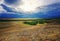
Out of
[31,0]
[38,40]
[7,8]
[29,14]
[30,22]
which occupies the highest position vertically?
[31,0]

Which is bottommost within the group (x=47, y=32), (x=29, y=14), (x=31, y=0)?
(x=47, y=32)

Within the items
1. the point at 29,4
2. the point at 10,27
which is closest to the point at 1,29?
the point at 10,27

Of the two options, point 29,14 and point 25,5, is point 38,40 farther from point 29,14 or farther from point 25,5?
point 25,5

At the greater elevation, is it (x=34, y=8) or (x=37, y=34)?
(x=34, y=8)

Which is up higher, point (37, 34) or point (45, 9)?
point (45, 9)

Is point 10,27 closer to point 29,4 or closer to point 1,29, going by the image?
point 1,29

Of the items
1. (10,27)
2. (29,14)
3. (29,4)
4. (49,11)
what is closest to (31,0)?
(29,4)

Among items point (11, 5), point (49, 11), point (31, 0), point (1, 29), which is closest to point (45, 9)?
point (49, 11)

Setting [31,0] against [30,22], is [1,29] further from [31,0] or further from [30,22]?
[31,0]
